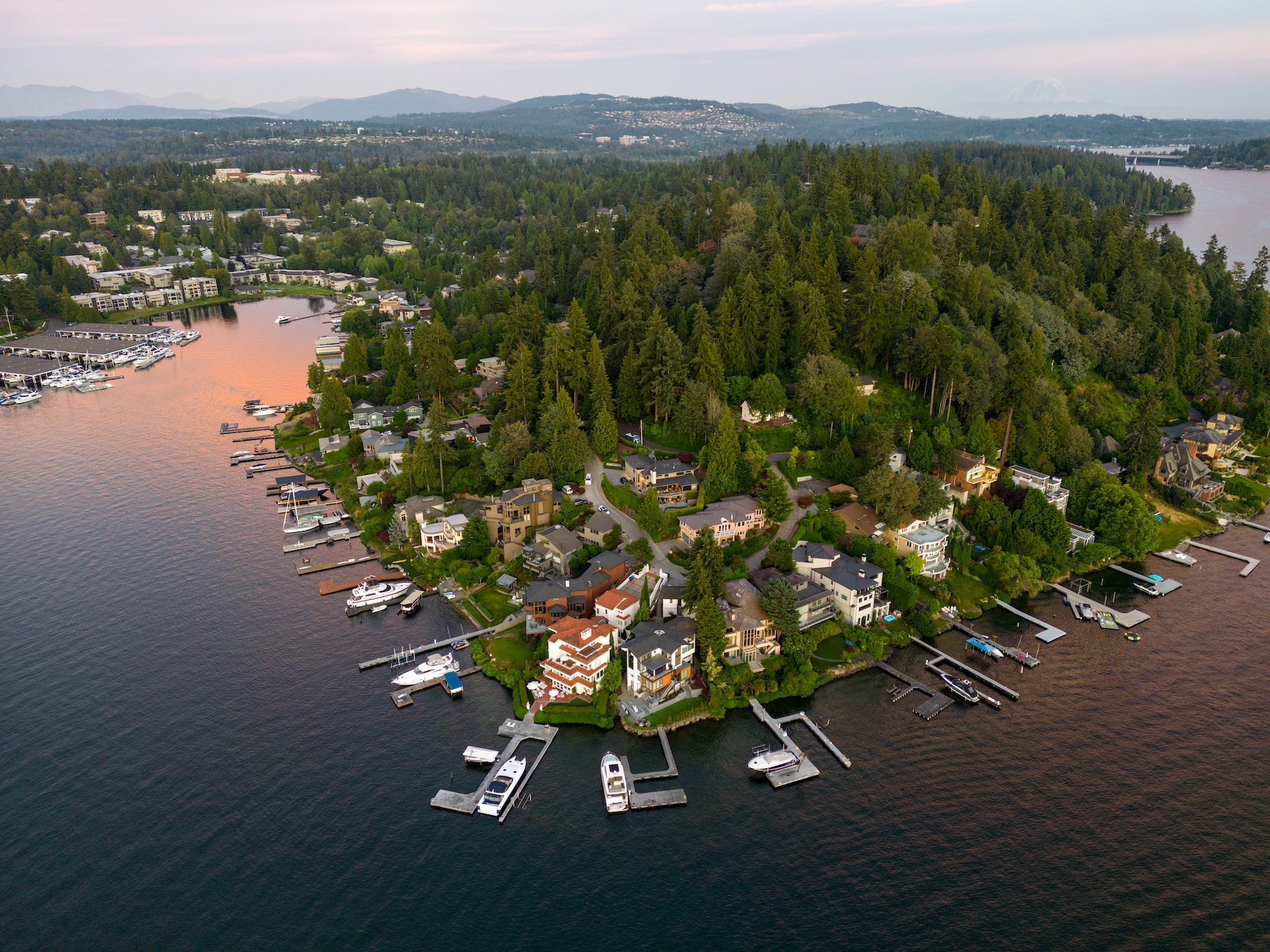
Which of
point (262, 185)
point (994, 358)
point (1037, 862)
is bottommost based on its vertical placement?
point (1037, 862)

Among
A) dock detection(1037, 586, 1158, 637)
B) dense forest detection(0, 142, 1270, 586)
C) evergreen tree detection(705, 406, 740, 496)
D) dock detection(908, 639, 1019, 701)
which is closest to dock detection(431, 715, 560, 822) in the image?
dense forest detection(0, 142, 1270, 586)

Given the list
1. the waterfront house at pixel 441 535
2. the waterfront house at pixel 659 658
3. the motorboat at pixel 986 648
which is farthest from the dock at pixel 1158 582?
the waterfront house at pixel 441 535

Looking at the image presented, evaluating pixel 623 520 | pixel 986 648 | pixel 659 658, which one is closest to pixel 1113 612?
pixel 986 648

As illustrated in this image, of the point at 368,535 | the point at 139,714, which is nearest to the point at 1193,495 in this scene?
the point at 368,535

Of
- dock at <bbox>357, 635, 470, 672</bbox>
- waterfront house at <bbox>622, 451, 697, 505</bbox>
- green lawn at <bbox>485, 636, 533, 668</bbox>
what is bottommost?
dock at <bbox>357, 635, 470, 672</bbox>

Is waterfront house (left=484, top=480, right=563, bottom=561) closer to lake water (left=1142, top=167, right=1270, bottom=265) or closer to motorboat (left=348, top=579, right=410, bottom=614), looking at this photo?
motorboat (left=348, top=579, right=410, bottom=614)

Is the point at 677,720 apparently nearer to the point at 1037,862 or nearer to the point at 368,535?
the point at 1037,862
